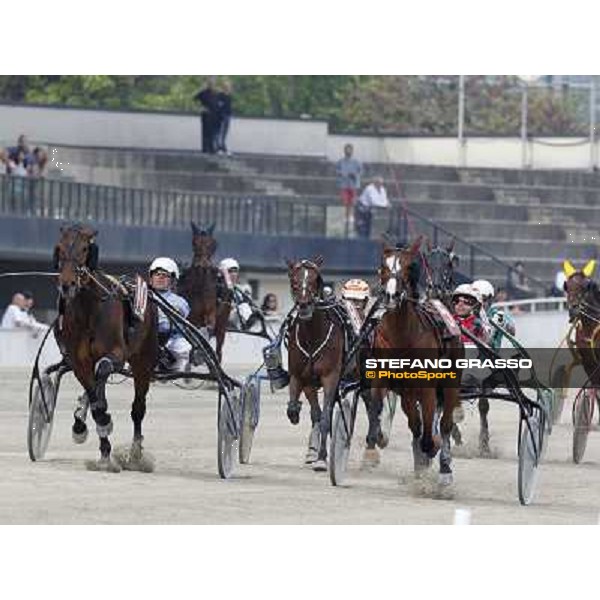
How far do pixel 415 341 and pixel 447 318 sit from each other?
1.55 ft

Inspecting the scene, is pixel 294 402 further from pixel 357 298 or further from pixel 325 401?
pixel 357 298

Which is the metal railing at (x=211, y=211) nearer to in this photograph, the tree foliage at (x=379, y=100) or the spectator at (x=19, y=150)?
the spectator at (x=19, y=150)

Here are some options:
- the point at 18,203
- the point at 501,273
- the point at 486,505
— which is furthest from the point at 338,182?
the point at 486,505

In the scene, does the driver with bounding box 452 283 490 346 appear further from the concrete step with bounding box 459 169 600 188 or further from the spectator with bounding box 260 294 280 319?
the concrete step with bounding box 459 169 600 188

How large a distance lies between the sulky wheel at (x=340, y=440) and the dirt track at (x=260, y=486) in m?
0.13

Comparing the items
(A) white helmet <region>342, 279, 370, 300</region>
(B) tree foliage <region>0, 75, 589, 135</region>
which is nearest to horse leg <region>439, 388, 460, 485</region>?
(A) white helmet <region>342, 279, 370, 300</region>

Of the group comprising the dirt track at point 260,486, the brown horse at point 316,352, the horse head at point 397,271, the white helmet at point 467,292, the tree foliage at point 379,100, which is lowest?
the dirt track at point 260,486

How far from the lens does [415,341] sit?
705 inches

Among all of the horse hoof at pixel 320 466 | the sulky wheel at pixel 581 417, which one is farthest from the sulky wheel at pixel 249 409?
the sulky wheel at pixel 581 417

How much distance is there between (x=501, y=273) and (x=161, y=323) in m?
21.2

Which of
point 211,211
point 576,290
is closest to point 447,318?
point 576,290

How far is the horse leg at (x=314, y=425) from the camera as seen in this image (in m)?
19.8

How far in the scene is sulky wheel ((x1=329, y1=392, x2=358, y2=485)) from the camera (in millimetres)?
18241
